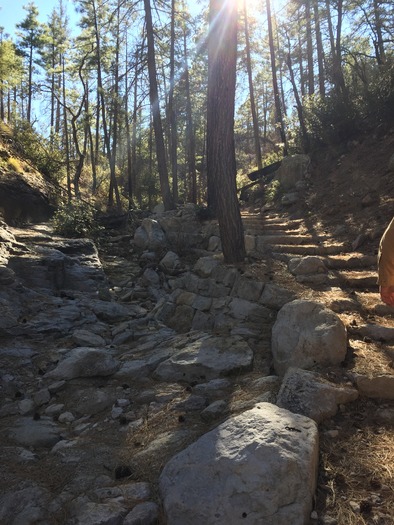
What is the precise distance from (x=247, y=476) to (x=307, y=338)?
160 cm

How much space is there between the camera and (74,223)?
9.30 meters

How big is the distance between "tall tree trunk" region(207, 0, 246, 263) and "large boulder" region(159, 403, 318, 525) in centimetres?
403

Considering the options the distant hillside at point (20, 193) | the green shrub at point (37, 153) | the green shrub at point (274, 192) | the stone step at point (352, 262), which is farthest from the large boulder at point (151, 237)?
the green shrub at point (37, 153)

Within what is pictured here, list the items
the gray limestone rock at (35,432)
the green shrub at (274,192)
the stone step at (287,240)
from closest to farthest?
the gray limestone rock at (35,432) → the stone step at (287,240) → the green shrub at (274,192)

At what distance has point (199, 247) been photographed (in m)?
8.85

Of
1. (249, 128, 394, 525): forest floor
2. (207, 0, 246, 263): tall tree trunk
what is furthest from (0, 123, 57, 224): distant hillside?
(249, 128, 394, 525): forest floor

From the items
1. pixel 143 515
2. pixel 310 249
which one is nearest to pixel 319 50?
pixel 310 249

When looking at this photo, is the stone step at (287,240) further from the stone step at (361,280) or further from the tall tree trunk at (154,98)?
the tall tree trunk at (154,98)

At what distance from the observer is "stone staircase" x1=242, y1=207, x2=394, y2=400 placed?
304 centimetres

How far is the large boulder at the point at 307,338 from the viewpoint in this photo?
321cm

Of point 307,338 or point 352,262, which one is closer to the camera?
point 307,338

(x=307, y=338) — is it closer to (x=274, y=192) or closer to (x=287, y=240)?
(x=287, y=240)

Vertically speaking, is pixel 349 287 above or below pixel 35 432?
above

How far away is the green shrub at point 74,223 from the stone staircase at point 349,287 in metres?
3.82
